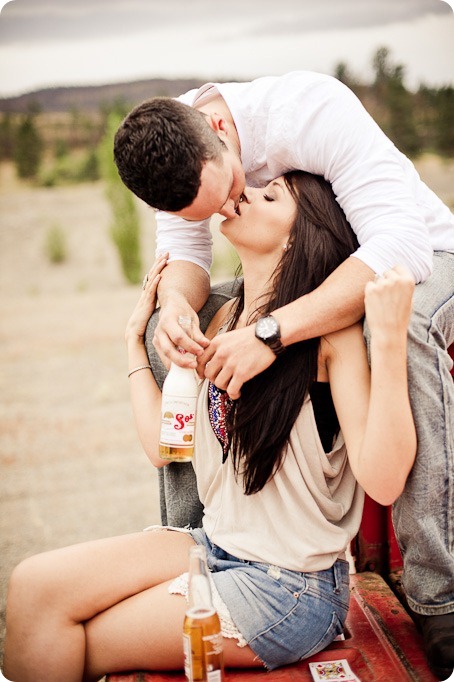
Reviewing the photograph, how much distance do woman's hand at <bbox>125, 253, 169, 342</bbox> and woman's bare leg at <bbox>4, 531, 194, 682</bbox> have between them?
71 cm

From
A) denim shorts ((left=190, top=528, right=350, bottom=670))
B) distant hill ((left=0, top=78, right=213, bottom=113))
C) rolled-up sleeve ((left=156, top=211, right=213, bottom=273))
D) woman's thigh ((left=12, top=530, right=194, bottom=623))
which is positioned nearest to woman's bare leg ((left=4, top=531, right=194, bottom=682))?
woman's thigh ((left=12, top=530, right=194, bottom=623))

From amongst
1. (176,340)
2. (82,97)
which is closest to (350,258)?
(176,340)

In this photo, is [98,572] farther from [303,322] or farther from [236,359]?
[303,322]

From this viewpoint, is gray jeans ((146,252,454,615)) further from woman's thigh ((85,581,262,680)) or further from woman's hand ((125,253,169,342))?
woman's hand ((125,253,169,342))

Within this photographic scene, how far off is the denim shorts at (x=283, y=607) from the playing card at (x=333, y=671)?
41mm

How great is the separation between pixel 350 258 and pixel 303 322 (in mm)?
217

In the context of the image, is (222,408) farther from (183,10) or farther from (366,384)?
(183,10)

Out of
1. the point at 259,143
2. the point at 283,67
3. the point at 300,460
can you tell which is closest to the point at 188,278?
the point at 259,143

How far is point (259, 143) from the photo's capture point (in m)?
2.35

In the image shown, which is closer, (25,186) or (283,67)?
(283,67)

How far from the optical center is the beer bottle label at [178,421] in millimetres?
1875

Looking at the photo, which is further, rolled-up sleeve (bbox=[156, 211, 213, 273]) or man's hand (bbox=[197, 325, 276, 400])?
rolled-up sleeve (bbox=[156, 211, 213, 273])

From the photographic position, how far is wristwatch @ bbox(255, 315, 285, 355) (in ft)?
5.97

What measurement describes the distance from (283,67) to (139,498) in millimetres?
7925
